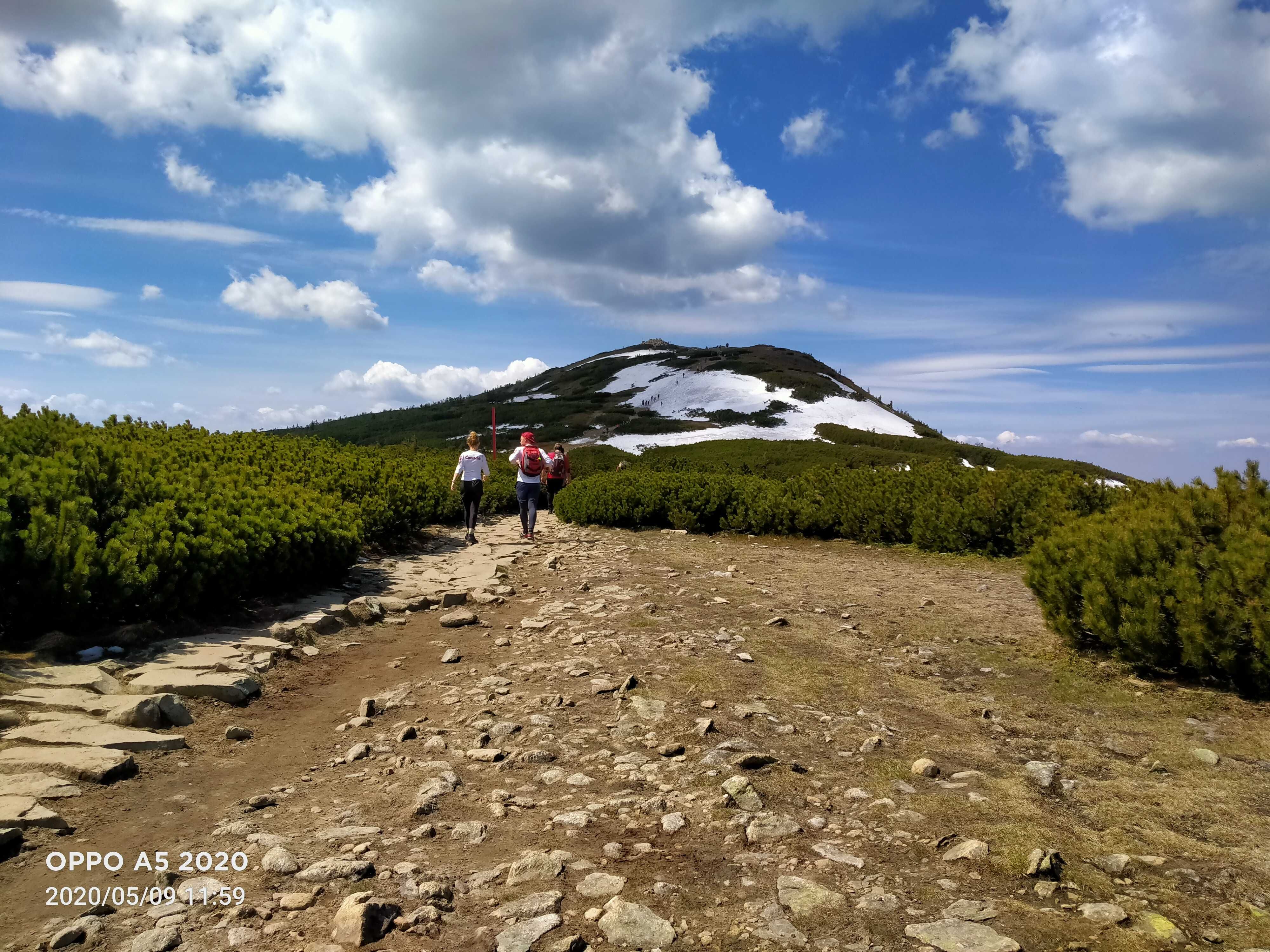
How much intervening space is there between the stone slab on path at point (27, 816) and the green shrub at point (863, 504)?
7723 millimetres

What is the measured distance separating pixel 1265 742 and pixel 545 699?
4259 mm

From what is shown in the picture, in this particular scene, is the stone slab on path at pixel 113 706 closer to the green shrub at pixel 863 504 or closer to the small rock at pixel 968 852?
the small rock at pixel 968 852

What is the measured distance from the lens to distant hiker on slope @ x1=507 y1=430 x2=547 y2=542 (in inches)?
534

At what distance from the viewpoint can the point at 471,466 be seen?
1305 cm

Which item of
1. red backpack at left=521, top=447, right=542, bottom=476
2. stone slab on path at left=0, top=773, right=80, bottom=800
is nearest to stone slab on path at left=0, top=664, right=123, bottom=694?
stone slab on path at left=0, top=773, right=80, bottom=800

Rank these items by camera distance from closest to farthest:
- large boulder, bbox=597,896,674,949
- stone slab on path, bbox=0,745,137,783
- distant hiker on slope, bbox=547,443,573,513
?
large boulder, bbox=597,896,674,949
stone slab on path, bbox=0,745,137,783
distant hiker on slope, bbox=547,443,573,513

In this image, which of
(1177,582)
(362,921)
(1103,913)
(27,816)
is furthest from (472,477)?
(1103,913)

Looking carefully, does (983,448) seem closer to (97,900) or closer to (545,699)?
(545,699)

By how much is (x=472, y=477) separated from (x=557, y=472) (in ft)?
14.1

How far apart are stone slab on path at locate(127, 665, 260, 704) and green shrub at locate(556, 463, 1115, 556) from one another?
7179 millimetres

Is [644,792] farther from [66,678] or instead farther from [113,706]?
[66,678]

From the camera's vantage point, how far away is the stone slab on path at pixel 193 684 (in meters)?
5.04

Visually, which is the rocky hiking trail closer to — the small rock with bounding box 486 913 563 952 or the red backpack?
the small rock with bounding box 486 913 563 952

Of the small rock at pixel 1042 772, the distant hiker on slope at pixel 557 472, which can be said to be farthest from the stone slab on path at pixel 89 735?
the distant hiker on slope at pixel 557 472
